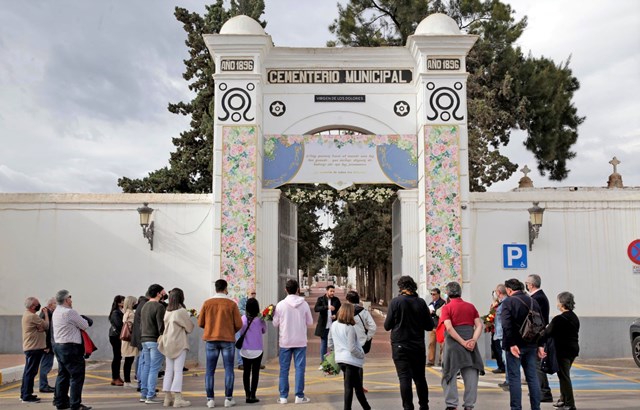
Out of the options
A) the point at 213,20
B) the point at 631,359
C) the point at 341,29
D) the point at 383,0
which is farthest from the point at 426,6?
the point at 631,359

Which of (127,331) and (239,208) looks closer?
(127,331)

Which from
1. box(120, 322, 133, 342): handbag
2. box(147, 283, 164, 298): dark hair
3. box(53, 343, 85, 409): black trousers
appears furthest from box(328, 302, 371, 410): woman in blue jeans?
box(120, 322, 133, 342): handbag

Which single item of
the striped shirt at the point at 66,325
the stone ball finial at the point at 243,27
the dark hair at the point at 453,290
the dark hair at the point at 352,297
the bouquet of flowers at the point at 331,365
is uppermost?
the stone ball finial at the point at 243,27

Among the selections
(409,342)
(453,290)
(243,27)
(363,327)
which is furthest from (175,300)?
(243,27)

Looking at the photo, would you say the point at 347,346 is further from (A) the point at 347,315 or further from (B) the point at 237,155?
(B) the point at 237,155

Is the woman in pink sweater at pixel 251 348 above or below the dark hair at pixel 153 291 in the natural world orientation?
below

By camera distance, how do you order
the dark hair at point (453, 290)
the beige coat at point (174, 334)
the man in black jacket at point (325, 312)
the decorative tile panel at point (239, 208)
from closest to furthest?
the dark hair at point (453, 290) < the beige coat at point (174, 334) < the man in black jacket at point (325, 312) < the decorative tile panel at point (239, 208)

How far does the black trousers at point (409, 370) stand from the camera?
25.5 ft

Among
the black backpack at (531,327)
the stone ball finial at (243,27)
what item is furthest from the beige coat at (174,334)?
the stone ball finial at (243,27)

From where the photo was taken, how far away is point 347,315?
314 inches

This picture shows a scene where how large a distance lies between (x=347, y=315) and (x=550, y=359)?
8.61 feet

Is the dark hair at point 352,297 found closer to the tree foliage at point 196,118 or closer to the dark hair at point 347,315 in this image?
the dark hair at point 347,315

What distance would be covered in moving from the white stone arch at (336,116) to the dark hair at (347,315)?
6027 millimetres

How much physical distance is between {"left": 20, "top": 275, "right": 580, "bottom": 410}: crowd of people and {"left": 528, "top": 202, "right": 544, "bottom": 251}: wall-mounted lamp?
371cm
